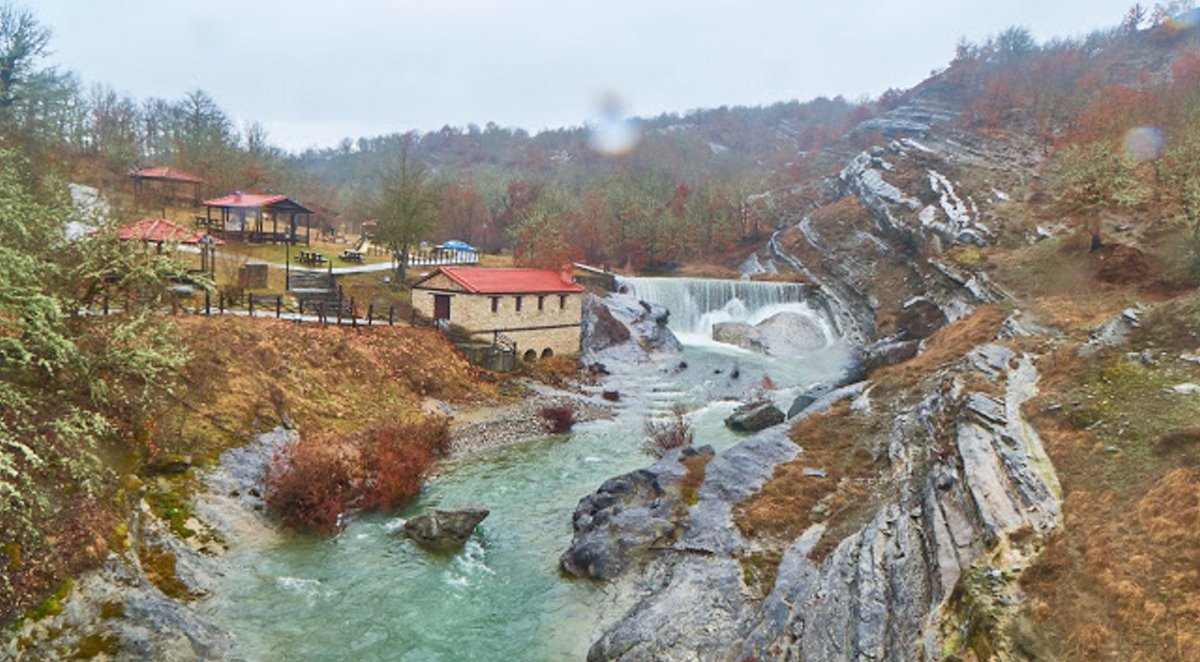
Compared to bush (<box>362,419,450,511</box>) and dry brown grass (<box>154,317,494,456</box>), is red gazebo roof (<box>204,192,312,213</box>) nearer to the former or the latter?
dry brown grass (<box>154,317,494,456</box>)

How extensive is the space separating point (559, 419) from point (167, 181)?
183ft

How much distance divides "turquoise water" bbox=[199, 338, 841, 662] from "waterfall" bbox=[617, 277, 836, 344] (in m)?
37.6

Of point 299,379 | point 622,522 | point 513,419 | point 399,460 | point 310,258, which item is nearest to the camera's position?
point 622,522

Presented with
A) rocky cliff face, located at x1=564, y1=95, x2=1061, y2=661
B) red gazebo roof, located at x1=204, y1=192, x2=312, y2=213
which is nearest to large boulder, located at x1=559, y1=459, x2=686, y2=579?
rocky cliff face, located at x1=564, y1=95, x2=1061, y2=661

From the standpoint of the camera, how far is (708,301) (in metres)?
64.1

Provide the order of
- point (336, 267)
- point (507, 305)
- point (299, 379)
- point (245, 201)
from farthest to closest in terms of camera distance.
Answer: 1. point (245, 201)
2. point (336, 267)
3. point (507, 305)
4. point (299, 379)

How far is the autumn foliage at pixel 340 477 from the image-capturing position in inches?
794

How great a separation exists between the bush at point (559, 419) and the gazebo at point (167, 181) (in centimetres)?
4991

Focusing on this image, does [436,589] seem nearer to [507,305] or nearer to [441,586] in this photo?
[441,586]

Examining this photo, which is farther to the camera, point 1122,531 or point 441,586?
point 441,586

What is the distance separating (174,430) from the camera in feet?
69.4

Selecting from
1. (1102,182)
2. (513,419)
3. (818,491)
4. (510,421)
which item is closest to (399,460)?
(510,421)

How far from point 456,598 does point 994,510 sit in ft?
41.6

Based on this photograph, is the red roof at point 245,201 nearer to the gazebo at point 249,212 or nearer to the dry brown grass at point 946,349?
the gazebo at point 249,212
